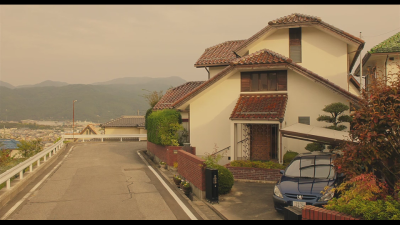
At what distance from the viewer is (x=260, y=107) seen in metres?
17.5

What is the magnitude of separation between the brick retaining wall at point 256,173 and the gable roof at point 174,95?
11.5 meters

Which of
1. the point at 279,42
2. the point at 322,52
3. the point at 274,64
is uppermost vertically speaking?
the point at 279,42

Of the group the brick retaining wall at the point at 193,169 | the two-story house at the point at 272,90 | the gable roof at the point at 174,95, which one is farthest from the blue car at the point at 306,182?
the gable roof at the point at 174,95

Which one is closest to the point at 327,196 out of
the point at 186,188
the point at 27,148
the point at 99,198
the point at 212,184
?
the point at 212,184

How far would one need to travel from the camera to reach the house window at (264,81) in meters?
18.5

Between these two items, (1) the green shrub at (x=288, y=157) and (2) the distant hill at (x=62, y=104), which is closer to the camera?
(1) the green shrub at (x=288, y=157)

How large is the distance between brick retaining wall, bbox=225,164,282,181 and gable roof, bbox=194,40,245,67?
10701mm

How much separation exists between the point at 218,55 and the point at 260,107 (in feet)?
29.0

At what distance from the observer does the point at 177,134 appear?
67.5 feet

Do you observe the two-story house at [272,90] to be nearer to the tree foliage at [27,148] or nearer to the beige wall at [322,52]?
the beige wall at [322,52]

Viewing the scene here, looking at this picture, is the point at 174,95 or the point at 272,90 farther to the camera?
the point at 174,95

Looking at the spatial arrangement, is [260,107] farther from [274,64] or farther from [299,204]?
[299,204]

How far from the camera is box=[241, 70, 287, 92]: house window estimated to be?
1845cm

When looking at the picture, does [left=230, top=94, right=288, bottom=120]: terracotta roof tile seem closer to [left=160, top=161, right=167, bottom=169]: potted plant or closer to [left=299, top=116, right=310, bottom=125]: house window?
[left=299, top=116, right=310, bottom=125]: house window
